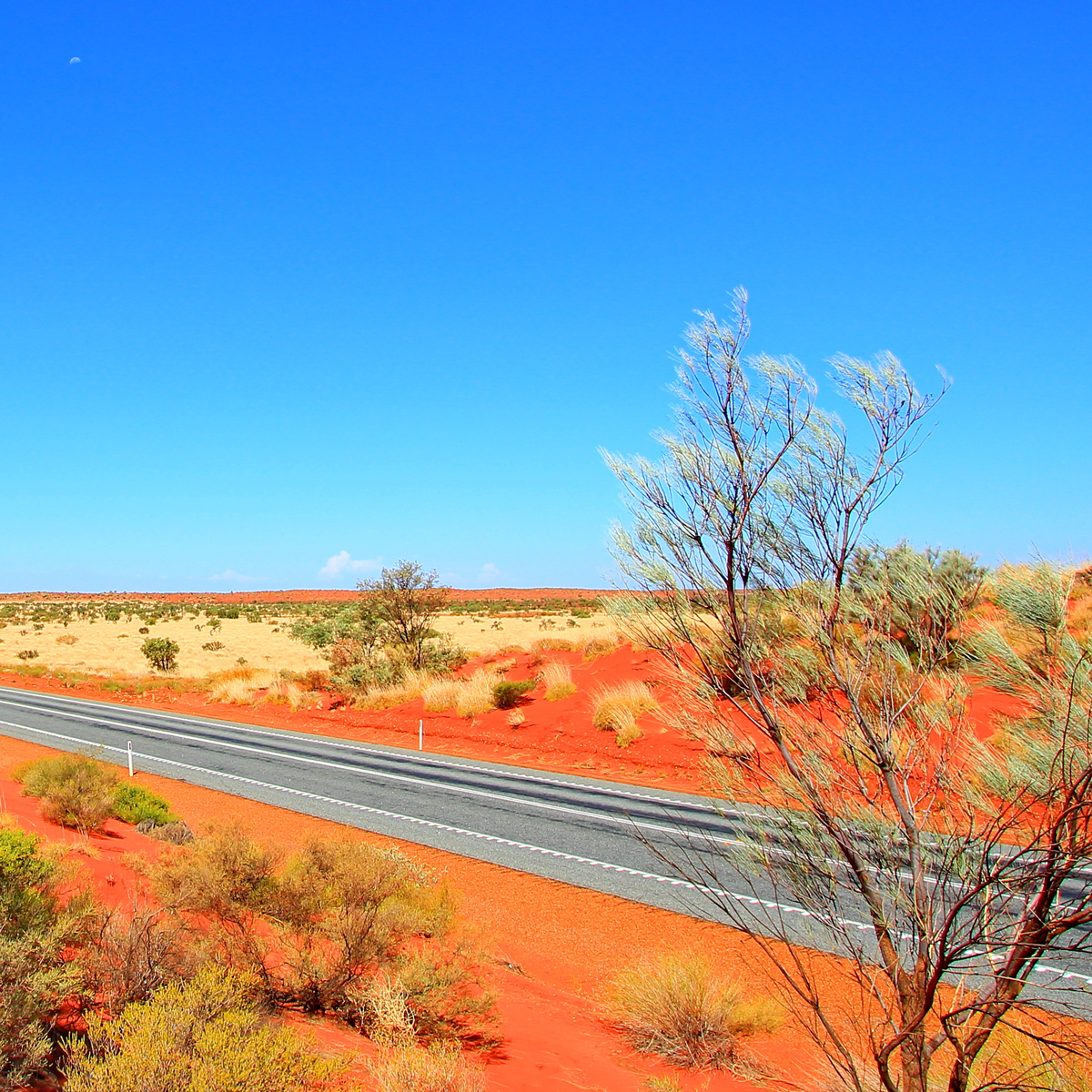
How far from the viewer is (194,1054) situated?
404 cm

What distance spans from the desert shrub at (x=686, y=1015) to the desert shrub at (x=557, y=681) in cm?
1973

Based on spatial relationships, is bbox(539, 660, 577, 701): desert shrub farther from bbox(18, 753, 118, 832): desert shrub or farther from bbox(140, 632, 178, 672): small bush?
bbox(140, 632, 178, 672): small bush

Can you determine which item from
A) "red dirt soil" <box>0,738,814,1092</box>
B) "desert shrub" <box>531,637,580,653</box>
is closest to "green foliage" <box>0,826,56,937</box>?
"red dirt soil" <box>0,738,814,1092</box>

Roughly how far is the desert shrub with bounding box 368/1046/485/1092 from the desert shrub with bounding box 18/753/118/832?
28.8 ft

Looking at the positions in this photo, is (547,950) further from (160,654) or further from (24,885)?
(160,654)

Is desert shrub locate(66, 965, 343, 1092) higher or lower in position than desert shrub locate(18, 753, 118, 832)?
higher

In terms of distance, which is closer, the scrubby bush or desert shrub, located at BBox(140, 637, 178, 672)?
the scrubby bush

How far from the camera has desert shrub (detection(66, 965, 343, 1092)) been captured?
377cm

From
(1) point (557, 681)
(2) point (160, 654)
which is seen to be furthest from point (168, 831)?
(2) point (160, 654)

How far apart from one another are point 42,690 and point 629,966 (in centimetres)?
3614

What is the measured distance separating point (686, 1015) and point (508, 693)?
20.5 m

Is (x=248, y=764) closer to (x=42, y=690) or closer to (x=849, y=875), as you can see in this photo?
(x=849, y=875)

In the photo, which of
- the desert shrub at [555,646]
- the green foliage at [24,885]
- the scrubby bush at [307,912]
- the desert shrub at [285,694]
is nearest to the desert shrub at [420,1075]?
the scrubby bush at [307,912]

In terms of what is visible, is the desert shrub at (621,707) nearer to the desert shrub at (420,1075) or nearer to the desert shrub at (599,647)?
the desert shrub at (599,647)
